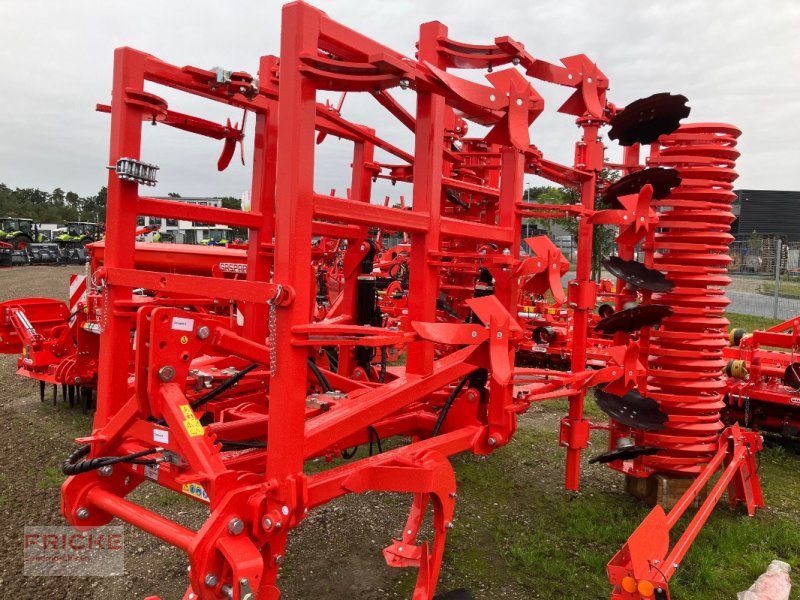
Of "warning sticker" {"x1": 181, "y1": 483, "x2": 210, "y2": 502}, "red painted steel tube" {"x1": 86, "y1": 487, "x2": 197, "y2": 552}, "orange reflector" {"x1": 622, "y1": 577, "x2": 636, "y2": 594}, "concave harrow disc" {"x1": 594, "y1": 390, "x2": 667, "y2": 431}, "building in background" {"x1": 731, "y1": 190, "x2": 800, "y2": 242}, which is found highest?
"building in background" {"x1": 731, "y1": 190, "x2": 800, "y2": 242}

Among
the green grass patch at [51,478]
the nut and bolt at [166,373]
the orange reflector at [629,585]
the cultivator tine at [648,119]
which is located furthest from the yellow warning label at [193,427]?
the cultivator tine at [648,119]

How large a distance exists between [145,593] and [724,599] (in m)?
3.22

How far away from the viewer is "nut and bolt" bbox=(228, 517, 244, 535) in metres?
2.16

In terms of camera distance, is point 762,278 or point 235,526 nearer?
point 235,526

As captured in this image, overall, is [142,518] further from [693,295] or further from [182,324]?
[693,295]

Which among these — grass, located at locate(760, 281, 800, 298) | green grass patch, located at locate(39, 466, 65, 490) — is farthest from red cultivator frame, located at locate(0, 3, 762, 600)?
grass, located at locate(760, 281, 800, 298)

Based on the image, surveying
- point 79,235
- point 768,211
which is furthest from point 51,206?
point 768,211

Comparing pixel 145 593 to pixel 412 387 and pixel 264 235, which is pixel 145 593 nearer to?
pixel 412 387

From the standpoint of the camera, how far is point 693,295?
4.15m

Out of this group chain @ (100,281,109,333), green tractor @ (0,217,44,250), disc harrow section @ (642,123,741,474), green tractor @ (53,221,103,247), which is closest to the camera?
chain @ (100,281,109,333)

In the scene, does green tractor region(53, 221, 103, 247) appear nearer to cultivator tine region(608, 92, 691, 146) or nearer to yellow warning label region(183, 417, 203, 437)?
cultivator tine region(608, 92, 691, 146)

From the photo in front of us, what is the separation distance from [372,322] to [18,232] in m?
35.4

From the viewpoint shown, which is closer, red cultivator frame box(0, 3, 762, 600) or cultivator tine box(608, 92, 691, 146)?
red cultivator frame box(0, 3, 762, 600)

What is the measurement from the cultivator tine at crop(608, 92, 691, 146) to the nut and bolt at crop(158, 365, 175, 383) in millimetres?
3296
